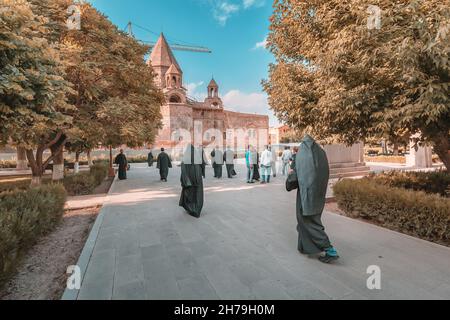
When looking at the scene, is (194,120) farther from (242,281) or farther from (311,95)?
(242,281)

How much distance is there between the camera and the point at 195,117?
4888 cm

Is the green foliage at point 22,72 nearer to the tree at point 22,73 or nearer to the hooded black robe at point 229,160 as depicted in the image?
the tree at point 22,73

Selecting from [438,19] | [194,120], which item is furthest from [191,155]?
[194,120]

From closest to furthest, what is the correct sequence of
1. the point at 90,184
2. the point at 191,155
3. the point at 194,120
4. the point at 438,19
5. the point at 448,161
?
1. the point at 438,19
2. the point at 448,161
3. the point at 191,155
4. the point at 90,184
5. the point at 194,120

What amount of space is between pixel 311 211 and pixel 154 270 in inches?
95.3

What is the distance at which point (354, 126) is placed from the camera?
17.1ft

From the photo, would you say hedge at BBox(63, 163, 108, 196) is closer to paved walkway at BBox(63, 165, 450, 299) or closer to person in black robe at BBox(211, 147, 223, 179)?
paved walkway at BBox(63, 165, 450, 299)

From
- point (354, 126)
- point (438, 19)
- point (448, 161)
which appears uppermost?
point (438, 19)

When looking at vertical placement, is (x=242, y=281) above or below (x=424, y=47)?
below

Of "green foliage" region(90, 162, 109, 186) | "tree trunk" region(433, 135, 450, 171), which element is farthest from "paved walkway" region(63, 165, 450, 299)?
"green foliage" region(90, 162, 109, 186)

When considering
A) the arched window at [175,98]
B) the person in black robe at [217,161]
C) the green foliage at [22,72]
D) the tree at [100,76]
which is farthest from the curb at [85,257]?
the arched window at [175,98]

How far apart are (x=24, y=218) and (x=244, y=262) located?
3.83 metres

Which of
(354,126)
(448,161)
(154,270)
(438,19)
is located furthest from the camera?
(448,161)

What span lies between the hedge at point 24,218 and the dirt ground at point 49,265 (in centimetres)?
20
